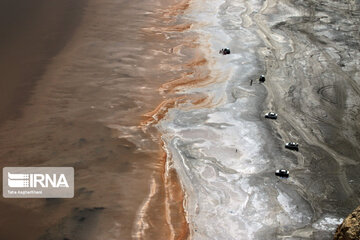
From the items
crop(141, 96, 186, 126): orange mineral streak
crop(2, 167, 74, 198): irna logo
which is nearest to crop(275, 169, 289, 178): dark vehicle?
crop(141, 96, 186, 126): orange mineral streak

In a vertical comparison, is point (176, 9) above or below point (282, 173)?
above

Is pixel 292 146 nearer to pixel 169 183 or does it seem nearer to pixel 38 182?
pixel 169 183

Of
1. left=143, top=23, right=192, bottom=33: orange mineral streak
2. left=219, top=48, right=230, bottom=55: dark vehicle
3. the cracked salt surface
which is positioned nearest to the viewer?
the cracked salt surface

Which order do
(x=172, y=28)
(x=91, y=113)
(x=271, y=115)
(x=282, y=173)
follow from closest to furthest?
(x=282, y=173)
(x=91, y=113)
(x=271, y=115)
(x=172, y=28)

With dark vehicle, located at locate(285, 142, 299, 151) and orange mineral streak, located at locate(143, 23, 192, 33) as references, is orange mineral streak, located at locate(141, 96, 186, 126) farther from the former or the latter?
orange mineral streak, located at locate(143, 23, 192, 33)

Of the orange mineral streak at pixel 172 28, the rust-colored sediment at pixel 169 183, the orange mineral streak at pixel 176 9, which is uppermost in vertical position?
the orange mineral streak at pixel 176 9

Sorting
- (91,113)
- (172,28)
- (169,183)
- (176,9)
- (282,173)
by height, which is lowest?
(169,183)

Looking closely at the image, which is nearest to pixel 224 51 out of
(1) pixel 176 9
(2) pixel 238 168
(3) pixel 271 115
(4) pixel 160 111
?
(3) pixel 271 115

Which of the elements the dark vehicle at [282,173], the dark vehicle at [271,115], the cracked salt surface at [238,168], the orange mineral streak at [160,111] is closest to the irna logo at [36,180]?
the cracked salt surface at [238,168]

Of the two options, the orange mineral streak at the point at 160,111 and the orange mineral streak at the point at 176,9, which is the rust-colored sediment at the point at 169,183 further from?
the orange mineral streak at the point at 176,9
